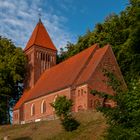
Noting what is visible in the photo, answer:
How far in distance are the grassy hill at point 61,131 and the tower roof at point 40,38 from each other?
28.9 metres

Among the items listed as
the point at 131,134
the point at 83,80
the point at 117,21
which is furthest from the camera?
the point at 117,21

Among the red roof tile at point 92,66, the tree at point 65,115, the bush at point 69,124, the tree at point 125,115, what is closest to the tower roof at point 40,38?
the red roof tile at point 92,66

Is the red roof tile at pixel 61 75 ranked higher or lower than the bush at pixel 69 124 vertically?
higher

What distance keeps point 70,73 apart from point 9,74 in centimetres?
1341

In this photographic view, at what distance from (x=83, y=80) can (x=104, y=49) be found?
18.3 feet

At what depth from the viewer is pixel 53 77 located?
67562mm

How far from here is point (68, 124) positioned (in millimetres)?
41562

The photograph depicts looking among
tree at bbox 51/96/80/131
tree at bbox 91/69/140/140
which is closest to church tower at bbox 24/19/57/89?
tree at bbox 51/96/80/131

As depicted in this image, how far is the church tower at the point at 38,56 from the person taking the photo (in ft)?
246

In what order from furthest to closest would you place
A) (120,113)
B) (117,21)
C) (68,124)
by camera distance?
(117,21) → (68,124) → (120,113)

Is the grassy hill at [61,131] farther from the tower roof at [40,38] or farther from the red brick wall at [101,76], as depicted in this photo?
the tower roof at [40,38]

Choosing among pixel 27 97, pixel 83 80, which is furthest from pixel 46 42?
pixel 83 80

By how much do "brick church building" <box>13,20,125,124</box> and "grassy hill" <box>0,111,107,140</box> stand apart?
A: 3126mm

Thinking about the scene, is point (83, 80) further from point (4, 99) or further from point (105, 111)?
point (105, 111)
